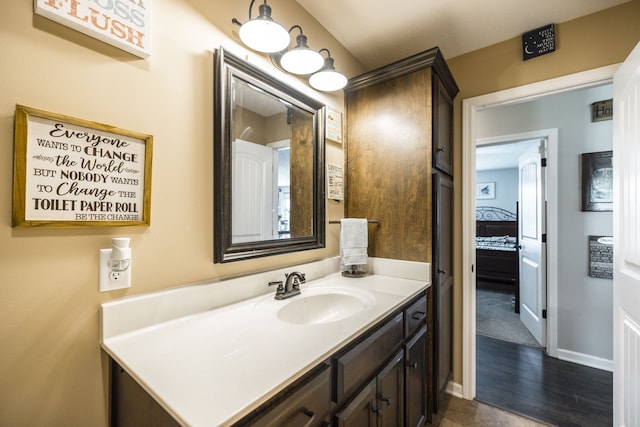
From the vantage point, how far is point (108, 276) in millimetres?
835

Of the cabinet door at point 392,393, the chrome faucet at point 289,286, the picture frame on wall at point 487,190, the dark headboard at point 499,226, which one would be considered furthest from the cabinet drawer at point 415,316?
the picture frame on wall at point 487,190

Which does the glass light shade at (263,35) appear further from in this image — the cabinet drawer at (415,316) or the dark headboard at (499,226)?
the dark headboard at (499,226)

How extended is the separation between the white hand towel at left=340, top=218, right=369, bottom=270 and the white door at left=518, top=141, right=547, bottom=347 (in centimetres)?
192

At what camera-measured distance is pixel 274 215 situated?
142 cm

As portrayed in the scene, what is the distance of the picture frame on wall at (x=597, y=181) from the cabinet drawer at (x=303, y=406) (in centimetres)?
269

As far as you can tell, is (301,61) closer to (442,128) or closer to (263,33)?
(263,33)

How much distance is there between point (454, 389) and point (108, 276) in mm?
2240

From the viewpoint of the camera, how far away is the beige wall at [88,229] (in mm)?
696

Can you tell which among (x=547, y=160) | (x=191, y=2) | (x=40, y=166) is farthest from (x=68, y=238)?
(x=547, y=160)

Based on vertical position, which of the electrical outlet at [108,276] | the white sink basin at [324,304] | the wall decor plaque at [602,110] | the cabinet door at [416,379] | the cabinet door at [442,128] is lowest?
the cabinet door at [416,379]

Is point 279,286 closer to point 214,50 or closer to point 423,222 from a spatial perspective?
point 423,222

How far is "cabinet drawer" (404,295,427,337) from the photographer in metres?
1.31

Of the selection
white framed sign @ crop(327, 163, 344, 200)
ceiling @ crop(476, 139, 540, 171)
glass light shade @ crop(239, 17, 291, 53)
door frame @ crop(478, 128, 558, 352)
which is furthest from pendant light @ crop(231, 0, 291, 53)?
ceiling @ crop(476, 139, 540, 171)

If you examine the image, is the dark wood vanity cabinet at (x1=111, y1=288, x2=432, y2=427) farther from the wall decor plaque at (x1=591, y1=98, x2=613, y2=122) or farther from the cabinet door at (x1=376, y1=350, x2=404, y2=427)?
the wall decor plaque at (x1=591, y1=98, x2=613, y2=122)
